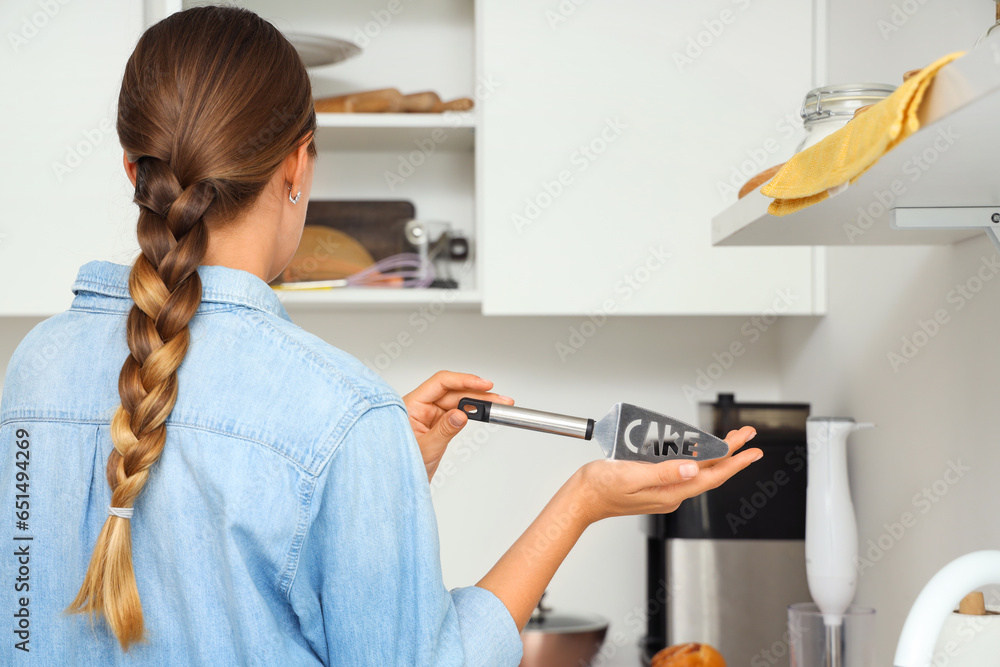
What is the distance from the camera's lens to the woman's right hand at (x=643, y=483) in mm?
686

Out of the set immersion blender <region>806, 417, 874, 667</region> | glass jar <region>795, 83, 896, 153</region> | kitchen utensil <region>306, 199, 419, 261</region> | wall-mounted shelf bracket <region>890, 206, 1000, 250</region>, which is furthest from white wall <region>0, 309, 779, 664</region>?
wall-mounted shelf bracket <region>890, 206, 1000, 250</region>

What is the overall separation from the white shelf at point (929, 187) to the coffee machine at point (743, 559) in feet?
1.72

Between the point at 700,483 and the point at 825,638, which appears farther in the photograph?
the point at 825,638

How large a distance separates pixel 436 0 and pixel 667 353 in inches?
32.5

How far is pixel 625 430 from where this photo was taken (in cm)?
75

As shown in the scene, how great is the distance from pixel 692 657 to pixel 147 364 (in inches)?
39.5

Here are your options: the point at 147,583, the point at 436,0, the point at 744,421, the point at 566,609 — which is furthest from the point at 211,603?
the point at 436,0

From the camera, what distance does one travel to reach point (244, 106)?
1.92 feet

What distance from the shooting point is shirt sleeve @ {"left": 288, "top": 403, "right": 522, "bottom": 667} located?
1.81 feet

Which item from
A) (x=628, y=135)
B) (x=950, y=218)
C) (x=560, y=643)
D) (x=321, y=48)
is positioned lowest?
(x=560, y=643)

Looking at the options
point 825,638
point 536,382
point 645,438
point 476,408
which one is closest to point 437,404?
point 476,408

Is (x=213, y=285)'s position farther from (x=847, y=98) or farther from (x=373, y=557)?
(x=847, y=98)

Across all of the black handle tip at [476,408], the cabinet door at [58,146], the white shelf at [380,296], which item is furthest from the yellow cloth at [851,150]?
the cabinet door at [58,146]

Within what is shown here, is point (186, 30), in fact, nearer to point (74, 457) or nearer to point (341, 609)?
point (74, 457)
